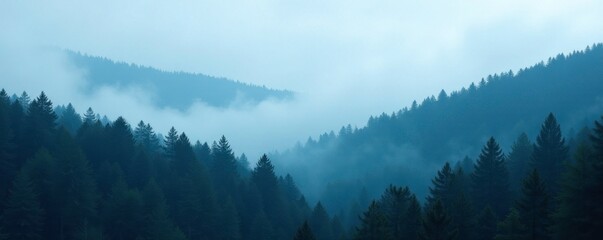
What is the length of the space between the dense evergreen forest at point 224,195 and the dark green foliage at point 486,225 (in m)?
0.08

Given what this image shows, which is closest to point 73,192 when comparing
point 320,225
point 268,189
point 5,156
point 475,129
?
point 5,156

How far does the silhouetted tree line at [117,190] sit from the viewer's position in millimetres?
53750

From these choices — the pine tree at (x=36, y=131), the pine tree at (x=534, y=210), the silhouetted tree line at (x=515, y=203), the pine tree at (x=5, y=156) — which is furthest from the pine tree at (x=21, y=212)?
the pine tree at (x=534, y=210)

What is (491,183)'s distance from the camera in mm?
56125

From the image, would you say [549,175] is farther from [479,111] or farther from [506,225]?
[479,111]

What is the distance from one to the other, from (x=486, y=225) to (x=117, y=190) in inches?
1414

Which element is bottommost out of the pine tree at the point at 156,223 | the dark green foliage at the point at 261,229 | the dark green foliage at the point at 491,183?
the pine tree at the point at 156,223

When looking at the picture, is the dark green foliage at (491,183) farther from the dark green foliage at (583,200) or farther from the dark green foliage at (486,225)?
the dark green foliage at (583,200)

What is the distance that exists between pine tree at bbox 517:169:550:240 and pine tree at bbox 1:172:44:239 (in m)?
40.8

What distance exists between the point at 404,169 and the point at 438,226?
11996 cm

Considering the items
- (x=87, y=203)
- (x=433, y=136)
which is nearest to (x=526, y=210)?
(x=87, y=203)

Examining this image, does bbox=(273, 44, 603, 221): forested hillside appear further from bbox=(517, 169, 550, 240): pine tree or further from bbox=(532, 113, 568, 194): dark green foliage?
bbox=(517, 169, 550, 240): pine tree

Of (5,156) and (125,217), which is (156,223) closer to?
(125,217)

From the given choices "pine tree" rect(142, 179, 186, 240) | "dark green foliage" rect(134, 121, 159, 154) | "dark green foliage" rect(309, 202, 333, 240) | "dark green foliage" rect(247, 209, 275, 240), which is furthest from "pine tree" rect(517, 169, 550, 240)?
"dark green foliage" rect(134, 121, 159, 154)
